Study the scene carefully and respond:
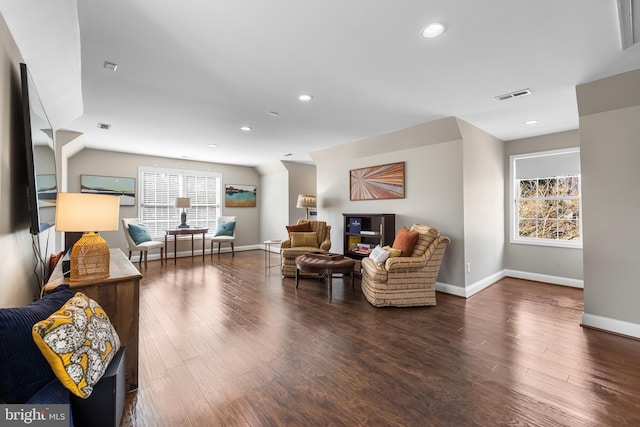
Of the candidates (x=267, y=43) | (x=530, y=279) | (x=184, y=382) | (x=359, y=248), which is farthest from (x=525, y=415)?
(x=530, y=279)

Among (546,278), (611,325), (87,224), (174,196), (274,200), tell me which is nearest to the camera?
(87,224)

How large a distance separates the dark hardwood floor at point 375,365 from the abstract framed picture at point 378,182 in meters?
1.91

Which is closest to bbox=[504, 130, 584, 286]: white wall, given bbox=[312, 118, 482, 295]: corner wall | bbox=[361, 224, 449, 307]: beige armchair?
bbox=[312, 118, 482, 295]: corner wall

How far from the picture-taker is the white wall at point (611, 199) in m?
2.71

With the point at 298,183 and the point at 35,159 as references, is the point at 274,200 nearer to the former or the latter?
the point at 298,183

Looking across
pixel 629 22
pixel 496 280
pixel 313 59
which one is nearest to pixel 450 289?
pixel 496 280

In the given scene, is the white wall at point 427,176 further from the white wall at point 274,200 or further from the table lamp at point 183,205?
the table lamp at point 183,205

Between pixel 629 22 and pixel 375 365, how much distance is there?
297 cm

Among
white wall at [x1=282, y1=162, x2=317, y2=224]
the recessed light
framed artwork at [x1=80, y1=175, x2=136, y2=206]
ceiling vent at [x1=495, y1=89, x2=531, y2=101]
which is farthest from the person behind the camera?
white wall at [x1=282, y1=162, x2=317, y2=224]

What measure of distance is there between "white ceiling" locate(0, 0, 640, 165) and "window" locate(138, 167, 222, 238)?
2.60 metres

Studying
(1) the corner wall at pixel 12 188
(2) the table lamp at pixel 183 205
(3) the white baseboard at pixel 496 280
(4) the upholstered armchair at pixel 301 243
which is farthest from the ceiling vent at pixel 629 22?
(2) the table lamp at pixel 183 205

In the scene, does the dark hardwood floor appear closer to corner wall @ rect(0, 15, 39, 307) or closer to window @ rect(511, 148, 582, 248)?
corner wall @ rect(0, 15, 39, 307)

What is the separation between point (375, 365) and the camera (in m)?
2.17

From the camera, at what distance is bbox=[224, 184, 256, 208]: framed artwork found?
7703mm
